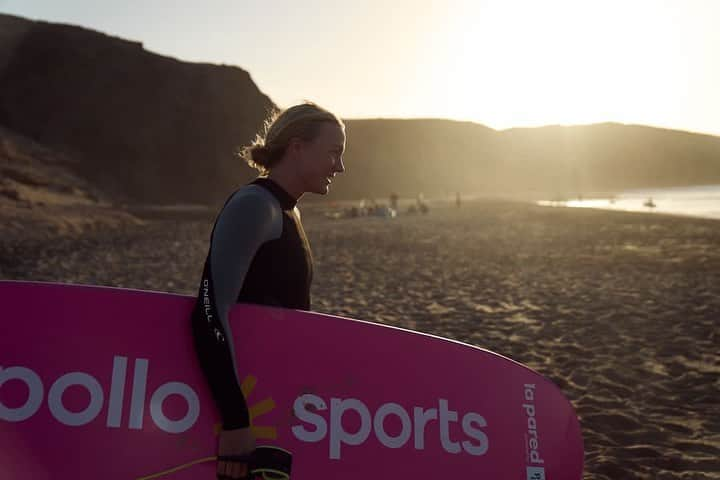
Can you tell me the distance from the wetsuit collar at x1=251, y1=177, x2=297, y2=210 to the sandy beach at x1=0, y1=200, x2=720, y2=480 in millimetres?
2413

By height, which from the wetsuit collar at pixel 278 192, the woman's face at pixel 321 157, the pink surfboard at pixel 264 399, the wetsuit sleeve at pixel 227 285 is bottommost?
the pink surfboard at pixel 264 399

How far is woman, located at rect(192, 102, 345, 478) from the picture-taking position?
1525 millimetres

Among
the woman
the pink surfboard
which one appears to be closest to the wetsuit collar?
the woman

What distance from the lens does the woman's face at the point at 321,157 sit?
1772 mm

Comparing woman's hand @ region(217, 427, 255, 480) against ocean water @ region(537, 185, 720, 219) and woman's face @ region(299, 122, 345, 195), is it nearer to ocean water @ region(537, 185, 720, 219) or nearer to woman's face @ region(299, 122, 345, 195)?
woman's face @ region(299, 122, 345, 195)

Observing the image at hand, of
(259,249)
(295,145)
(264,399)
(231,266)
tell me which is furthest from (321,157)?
(264,399)

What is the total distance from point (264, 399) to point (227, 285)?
67cm

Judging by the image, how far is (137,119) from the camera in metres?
61.2

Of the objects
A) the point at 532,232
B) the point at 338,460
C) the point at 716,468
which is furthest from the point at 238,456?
the point at 532,232

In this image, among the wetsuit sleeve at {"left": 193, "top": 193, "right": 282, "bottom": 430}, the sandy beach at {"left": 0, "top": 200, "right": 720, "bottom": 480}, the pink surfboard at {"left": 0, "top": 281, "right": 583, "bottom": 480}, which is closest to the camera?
the wetsuit sleeve at {"left": 193, "top": 193, "right": 282, "bottom": 430}

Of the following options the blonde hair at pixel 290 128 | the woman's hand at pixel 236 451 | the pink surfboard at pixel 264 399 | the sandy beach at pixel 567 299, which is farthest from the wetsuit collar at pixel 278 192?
the sandy beach at pixel 567 299

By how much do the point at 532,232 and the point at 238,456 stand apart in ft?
63.5

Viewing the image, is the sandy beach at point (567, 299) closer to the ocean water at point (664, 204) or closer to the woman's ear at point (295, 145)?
the woman's ear at point (295, 145)

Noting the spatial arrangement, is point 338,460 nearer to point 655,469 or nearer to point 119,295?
point 119,295
